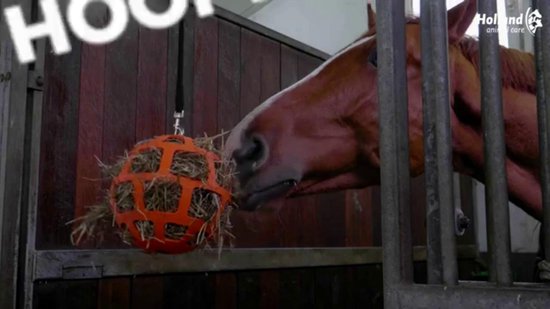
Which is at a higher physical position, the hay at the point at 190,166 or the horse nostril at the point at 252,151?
the horse nostril at the point at 252,151

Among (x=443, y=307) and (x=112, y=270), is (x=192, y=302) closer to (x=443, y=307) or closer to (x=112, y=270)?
(x=112, y=270)

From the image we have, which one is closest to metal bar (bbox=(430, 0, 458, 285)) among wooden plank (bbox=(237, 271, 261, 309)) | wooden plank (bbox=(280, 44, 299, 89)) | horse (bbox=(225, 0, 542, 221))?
Answer: horse (bbox=(225, 0, 542, 221))

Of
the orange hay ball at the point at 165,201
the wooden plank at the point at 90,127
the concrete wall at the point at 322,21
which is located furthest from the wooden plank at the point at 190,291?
the concrete wall at the point at 322,21

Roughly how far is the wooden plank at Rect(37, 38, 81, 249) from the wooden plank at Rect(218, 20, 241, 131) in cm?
53

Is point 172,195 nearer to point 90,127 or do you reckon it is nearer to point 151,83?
point 90,127

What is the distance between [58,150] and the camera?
145 centimetres

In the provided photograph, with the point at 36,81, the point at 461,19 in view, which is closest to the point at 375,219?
the point at 461,19

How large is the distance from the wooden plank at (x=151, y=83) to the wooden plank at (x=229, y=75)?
228mm

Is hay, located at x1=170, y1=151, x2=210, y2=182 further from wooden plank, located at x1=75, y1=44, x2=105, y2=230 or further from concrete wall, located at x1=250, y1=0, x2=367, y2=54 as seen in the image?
concrete wall, located at x1=250, y1=0, x2=367, y2=54

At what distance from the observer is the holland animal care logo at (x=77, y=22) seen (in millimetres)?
1395

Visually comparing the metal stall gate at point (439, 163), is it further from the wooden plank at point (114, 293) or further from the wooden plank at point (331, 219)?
the wooden plank at point (331, 219)

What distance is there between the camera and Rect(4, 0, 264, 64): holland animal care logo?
1.39m

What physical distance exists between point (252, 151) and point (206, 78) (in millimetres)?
612

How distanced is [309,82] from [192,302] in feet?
2.42
